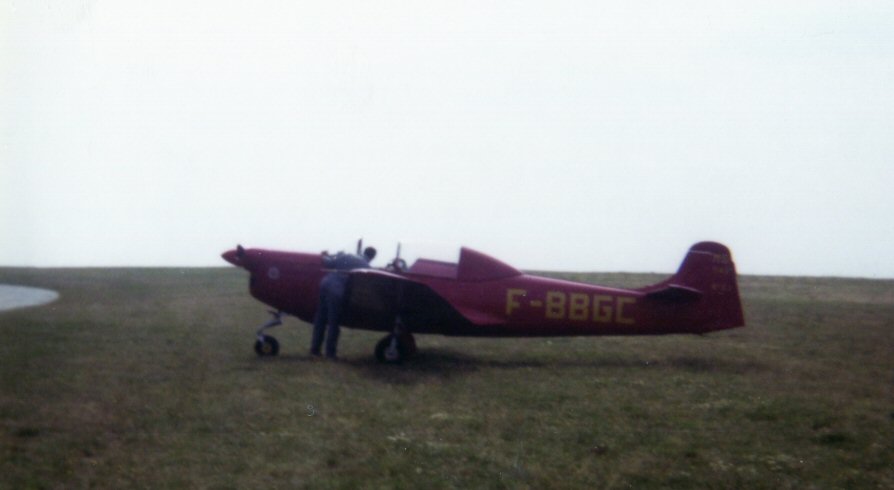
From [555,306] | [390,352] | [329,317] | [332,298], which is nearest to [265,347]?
[329,317]

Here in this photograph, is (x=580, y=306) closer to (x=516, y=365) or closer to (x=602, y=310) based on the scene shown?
(x=602, y=310)

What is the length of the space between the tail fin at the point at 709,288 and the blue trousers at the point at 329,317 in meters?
4.40

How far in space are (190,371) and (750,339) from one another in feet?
29.7

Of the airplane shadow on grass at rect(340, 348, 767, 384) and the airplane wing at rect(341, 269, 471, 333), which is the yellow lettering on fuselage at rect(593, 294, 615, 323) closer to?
the airplane shadow on grass at rect(340, 348, 767, 384)

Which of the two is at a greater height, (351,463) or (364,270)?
(364,270)

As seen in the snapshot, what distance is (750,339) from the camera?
1469 cm

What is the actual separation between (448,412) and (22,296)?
14.9 metres

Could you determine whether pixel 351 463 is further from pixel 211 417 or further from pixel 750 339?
pixel 750 339

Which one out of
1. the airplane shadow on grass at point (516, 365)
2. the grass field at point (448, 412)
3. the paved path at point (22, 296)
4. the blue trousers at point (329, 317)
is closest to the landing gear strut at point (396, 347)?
the airplane shadow on grass at point (516, 365)

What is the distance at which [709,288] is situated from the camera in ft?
41.9

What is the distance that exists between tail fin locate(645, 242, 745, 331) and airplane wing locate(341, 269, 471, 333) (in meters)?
3.00

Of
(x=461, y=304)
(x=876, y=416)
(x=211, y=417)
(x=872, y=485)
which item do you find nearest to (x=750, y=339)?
(x=461, y=304)

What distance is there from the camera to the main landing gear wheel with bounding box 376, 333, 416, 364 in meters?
12.2

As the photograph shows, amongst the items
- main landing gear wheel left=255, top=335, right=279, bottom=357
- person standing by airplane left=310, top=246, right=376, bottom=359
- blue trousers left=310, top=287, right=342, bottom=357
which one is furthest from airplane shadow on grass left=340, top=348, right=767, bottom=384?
main landing gear wheel left=255, top=335, right=279, bottom=357
